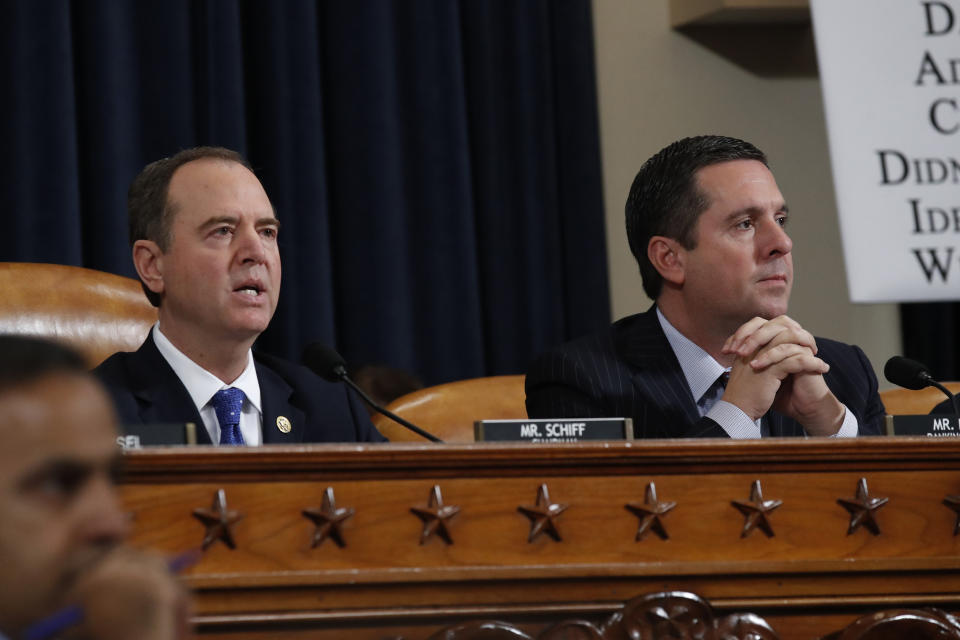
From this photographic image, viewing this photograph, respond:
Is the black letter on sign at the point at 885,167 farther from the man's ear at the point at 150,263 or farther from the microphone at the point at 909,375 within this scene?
the man's ear at the point at 150,263

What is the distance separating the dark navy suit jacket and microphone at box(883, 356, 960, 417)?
2.79 feet

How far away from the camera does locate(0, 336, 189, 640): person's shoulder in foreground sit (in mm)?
577

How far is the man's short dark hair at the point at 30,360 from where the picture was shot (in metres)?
0.60

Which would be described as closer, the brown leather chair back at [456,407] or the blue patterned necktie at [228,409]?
the blue patterned necktie at [228,409]

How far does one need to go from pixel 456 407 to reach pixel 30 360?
6.19 ft

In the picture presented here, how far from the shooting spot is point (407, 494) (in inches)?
50.5

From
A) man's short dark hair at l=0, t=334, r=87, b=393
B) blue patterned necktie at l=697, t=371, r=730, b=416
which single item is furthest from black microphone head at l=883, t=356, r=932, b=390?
man's short dark hair at l=0, t=334, r=87, b=393

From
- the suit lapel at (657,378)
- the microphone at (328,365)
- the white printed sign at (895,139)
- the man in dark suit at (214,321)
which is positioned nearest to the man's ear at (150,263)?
the man in dark suit at (214,321)

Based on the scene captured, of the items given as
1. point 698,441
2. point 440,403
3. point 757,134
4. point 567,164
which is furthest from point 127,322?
point 757,134

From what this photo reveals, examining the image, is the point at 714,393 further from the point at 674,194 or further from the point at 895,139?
the point at 895,139

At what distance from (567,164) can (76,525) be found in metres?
3.29

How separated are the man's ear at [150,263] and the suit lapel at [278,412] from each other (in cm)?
22

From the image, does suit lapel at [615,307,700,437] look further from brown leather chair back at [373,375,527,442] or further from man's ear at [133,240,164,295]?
man's ear at [133,240,164,295]

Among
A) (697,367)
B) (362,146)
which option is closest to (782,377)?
(697,367)
